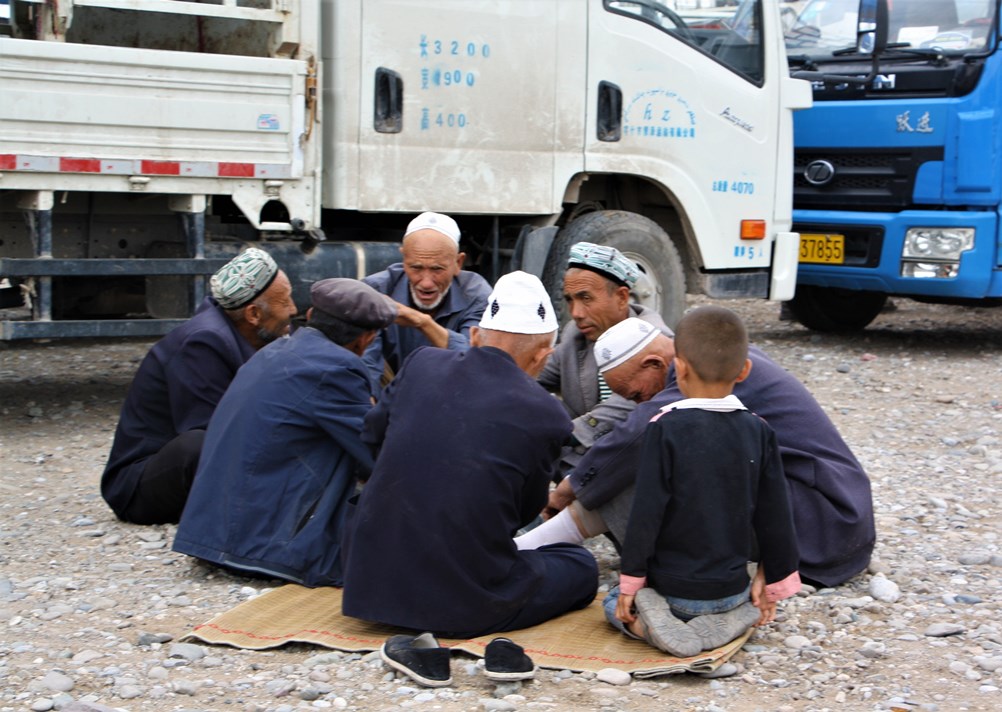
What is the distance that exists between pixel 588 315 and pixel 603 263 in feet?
0.69

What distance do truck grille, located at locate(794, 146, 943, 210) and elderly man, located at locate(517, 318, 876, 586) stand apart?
5.68m

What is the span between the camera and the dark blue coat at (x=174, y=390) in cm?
489

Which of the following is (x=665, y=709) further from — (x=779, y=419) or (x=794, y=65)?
(x=794, y=65)

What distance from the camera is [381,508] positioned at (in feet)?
12.4

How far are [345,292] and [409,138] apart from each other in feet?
10.1

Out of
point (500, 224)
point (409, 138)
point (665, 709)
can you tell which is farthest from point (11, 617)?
point (500, 224)

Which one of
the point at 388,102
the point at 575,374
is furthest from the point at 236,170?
the point at 575,374

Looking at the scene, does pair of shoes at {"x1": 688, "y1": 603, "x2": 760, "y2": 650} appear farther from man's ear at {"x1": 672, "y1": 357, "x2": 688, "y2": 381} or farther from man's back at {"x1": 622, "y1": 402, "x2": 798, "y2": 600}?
man's ear at {"x1": 672, "y1": 357, "x2": 688, "y2": 381}

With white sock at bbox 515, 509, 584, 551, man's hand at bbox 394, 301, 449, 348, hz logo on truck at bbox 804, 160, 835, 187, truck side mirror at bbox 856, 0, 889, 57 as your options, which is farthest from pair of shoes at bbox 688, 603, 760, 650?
hz logo on truck at bbox 804, 160, 835, 187

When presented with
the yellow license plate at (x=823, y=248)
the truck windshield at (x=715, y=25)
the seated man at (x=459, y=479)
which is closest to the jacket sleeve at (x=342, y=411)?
the seated man at (x=459, y=479)

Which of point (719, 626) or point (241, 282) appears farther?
point (241, 282)

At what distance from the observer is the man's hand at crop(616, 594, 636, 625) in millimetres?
3861

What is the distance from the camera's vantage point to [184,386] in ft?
16.1

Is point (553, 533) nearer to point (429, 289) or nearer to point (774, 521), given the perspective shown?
point (774, 521)
